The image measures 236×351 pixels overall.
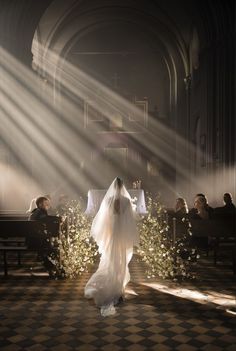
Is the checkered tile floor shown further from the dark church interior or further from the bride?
the bride

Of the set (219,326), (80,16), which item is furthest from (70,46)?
(219,326)

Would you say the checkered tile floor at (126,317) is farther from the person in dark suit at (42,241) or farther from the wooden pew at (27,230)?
the wooden pew at (27,230)

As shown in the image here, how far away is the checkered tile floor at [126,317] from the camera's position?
14.6 feet

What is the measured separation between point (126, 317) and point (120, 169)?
1671 centimetres

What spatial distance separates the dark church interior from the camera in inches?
210

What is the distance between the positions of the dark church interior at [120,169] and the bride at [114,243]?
32 millimetres

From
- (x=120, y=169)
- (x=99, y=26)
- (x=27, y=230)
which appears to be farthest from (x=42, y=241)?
(x=99, y=26)

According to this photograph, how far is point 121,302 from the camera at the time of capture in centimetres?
591

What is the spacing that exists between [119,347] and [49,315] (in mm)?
1415

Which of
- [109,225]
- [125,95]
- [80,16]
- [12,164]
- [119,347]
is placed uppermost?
[80,16]

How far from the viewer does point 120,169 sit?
21844 mm

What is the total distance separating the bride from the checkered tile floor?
24cm

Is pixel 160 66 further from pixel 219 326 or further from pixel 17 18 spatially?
pixel 219 326

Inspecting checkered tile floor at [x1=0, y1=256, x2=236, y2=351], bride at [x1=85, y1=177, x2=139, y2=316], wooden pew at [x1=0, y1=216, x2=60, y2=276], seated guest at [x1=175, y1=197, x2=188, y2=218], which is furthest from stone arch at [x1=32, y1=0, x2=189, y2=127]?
checkered tile floor at [x1=0, y1=256, x2=236, y2=351]
